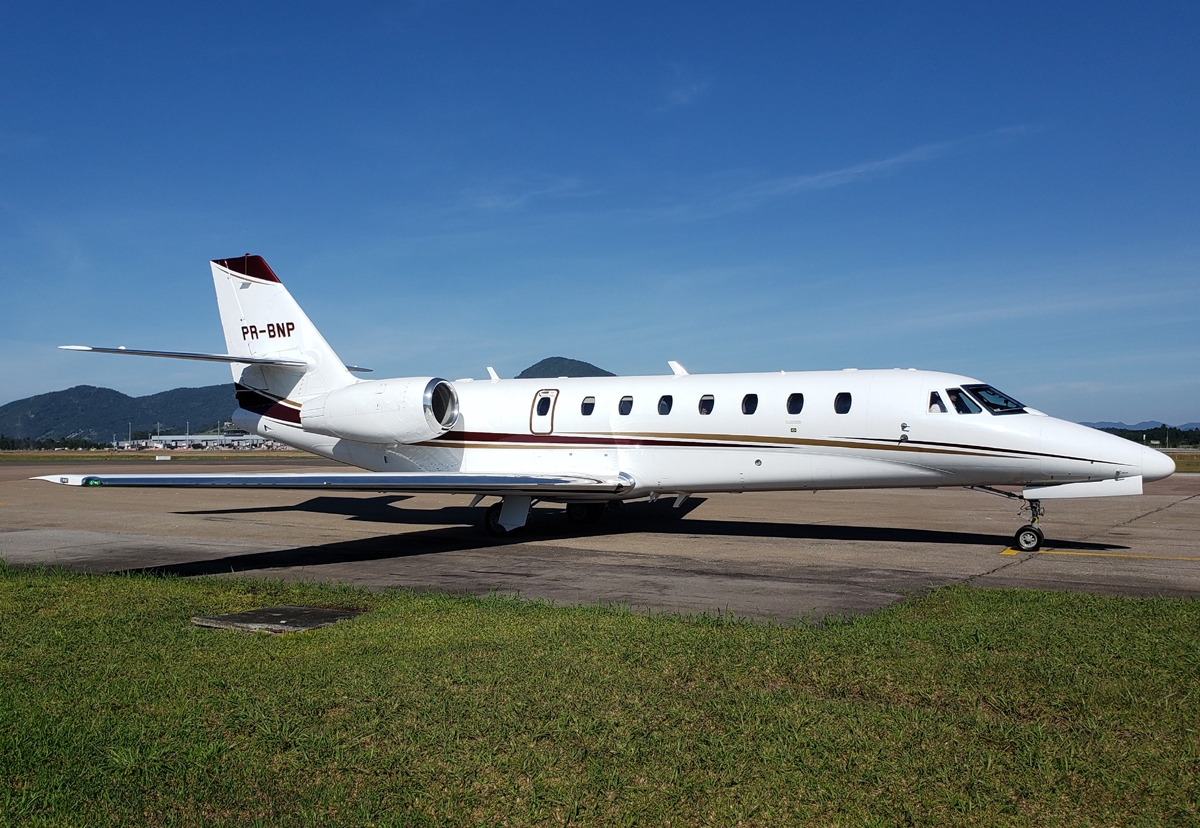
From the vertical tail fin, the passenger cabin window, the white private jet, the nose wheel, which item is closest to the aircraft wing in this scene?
the white private jet

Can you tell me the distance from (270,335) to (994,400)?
552 inches

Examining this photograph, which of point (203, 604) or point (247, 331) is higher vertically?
point (247, 331)

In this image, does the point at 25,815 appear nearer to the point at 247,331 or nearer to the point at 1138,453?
the point at 1138,453

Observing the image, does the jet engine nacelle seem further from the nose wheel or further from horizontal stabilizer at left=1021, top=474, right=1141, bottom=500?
horizontal stabilizer at left=1021, top=474, right=1141, bottom=500

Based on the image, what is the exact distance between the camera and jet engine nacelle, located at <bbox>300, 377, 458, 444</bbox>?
1670cm

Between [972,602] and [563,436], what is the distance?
29.6 feet

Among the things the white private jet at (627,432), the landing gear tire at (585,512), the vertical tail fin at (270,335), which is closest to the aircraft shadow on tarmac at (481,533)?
the landing gear tire at (585,512)

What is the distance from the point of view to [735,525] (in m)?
17.0

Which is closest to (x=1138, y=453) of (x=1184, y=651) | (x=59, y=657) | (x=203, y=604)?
(x=1184, y=651)

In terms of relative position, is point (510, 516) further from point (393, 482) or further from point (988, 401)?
point (988, 401)

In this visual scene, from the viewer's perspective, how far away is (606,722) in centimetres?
491

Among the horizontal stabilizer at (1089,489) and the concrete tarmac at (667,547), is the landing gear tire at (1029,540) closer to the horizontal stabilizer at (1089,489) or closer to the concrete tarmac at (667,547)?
the concrete tarmac at (667,547)

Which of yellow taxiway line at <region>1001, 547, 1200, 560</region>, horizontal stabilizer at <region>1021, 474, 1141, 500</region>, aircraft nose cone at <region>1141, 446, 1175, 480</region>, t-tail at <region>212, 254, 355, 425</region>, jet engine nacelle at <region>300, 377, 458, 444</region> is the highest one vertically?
t-tail at <region>212, 254, 355, 425</region>

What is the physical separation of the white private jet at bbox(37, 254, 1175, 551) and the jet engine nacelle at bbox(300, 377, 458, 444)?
3 centimetres
